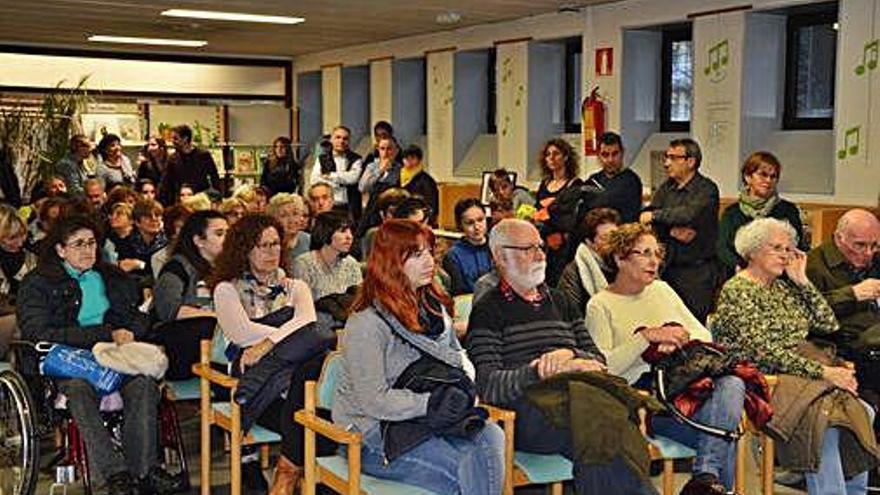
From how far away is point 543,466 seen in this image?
3.71 metres

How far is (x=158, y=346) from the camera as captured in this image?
4.66 meters

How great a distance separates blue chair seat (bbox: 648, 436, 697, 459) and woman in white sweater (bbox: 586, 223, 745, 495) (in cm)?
7

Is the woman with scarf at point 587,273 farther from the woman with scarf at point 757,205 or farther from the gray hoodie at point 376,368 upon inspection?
the gray hoodie at point 376,368

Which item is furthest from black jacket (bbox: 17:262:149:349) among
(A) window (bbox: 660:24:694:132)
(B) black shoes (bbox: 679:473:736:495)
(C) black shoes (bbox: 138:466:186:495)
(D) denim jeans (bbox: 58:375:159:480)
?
(A) window (bbox: 660:24:694:132)

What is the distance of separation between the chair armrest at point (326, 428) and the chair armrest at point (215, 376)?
0.50m

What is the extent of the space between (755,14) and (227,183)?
7286 millimetres

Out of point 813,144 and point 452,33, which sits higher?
point 452,33

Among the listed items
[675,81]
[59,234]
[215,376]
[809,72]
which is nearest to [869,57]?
[809,72]

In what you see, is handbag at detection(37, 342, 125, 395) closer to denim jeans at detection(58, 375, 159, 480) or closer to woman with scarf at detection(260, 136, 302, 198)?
denim jeans at detection(58, 375, 159, 480)

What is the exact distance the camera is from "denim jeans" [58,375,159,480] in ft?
14.5

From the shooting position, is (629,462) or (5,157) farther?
(5,157)

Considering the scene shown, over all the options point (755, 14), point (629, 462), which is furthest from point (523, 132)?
point (629, 462)

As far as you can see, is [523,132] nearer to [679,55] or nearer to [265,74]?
[679,55]

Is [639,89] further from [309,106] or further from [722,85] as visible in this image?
[309,106]
